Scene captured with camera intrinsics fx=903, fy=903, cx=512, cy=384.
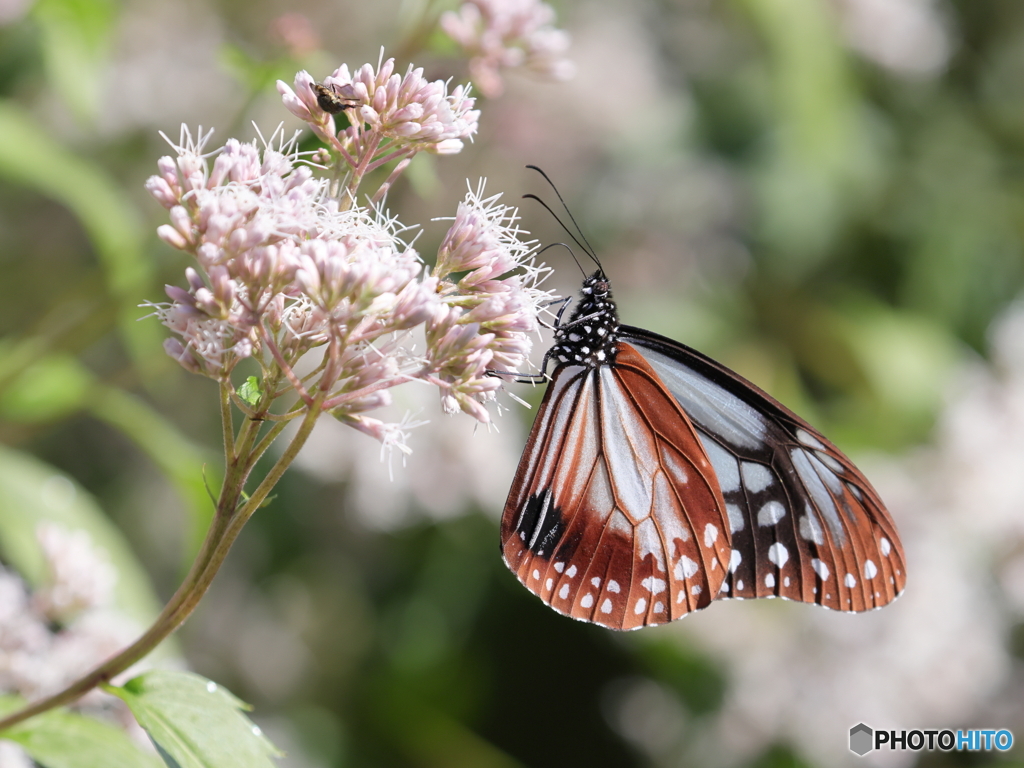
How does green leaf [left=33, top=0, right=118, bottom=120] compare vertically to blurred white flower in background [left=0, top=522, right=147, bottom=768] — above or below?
above

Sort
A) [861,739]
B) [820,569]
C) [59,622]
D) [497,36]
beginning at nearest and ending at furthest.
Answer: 1. [59,622]
2. [497,36]
3. [820,569]
4. [861,739]

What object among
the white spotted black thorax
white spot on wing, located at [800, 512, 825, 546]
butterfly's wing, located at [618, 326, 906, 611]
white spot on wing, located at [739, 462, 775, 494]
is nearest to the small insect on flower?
the white spotted black thorax

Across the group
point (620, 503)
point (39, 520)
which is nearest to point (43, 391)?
point (39, 520)

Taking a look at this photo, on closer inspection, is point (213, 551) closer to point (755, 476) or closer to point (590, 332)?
point (590, 332)

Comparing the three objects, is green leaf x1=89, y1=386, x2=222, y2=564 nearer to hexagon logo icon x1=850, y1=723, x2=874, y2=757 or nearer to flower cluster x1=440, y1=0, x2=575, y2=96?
flower cluster x1=440, y1=0, x2=575, y2=96

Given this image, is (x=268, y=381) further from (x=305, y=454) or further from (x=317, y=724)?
(x=317, y=724)

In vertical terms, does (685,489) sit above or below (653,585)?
above
